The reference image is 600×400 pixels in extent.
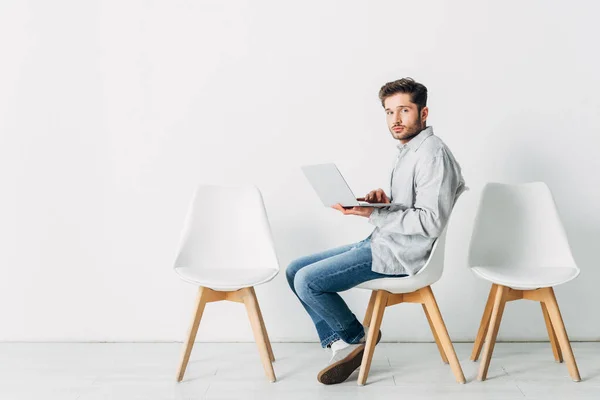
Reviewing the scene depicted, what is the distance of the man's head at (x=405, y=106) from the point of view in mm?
2477

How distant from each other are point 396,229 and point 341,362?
0.56 m

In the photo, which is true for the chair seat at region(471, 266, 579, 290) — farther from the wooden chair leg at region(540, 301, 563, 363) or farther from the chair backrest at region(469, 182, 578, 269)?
the wooden chair leg at region(540, 301, 563, 363)

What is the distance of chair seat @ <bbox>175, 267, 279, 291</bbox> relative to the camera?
2.47 m

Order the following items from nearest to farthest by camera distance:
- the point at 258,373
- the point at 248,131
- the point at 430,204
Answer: the point at 430,204
the point at 258,373
the point at 248,131

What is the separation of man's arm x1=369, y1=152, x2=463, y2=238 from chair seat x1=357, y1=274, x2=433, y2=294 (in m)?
0.18

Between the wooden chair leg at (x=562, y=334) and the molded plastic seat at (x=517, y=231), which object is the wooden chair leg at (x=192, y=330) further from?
the wooden chair leg at (x=562, y=334)

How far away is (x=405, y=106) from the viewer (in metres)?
2.49

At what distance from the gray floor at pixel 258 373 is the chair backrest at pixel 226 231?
44 cm

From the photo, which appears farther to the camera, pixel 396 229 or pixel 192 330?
pixel 192 330

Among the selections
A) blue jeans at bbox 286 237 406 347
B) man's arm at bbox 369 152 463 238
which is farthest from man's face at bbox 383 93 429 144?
blue jeans at bbox 286 237 406 347

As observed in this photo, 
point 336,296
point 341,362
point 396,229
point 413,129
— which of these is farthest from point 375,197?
point 341,362

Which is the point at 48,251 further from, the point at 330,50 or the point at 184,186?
the point at 330,50

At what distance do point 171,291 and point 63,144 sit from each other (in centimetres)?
89

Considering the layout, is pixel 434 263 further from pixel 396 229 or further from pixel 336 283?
pixel 336 283
